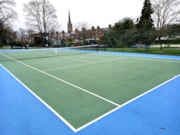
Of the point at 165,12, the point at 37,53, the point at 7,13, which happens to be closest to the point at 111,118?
the point at 37,53

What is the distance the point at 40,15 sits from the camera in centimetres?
2911

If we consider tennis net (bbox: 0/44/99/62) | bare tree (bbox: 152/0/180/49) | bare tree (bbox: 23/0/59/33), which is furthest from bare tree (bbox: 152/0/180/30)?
bare tree (bbox: 23/0/59/33)

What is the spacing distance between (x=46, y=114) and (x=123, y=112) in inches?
63.6

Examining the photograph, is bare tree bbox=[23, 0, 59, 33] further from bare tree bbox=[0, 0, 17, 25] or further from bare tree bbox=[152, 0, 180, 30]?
bare tree bbox=[152, 0, 180, 30]

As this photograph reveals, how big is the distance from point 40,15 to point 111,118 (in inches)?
1234

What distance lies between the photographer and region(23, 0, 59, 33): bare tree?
2841 cm

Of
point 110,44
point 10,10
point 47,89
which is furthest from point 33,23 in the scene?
point 47,89

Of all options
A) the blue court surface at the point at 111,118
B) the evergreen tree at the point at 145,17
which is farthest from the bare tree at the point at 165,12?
the blue court surface at the point at 111,118

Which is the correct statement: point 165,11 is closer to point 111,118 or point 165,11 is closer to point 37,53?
point 37,53

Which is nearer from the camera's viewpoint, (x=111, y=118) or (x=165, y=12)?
(x=111, y=118)

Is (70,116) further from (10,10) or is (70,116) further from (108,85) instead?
(10,10)

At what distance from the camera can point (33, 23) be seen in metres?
29.4

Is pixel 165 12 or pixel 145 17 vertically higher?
pixel 145 17

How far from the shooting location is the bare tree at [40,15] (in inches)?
1118
